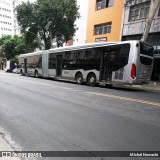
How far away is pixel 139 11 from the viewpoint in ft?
72.5

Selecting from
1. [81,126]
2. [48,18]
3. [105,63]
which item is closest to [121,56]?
[105,63]

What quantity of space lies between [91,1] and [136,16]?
28.2 ft

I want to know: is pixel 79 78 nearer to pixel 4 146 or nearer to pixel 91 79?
pixel 91 79

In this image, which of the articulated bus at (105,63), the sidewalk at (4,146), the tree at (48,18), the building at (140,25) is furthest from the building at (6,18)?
the sidewalk at (4,146)

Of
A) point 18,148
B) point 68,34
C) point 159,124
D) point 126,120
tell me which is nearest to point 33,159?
point 18,148

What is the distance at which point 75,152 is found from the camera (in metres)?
3.77

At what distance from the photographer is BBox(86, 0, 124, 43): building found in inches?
965

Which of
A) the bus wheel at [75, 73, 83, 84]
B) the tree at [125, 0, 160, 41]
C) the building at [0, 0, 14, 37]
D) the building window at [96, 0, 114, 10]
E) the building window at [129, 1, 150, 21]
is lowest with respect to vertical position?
the bus wheel at [75, 73, 83, 84]

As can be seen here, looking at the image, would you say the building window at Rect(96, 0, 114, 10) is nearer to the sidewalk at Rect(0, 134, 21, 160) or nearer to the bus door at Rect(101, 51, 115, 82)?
the bus door at Rect(101, 51, 115, 82)

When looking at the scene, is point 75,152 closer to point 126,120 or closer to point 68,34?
point 126,120

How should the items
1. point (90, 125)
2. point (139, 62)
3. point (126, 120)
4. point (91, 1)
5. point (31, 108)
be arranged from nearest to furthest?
point (90, 125), point (126, 120), point (31, 108), point (139, 62), point (91, 1)

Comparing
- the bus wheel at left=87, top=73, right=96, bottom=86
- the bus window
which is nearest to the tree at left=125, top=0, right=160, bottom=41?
the bus wheel at left=87, top=73, right=96, bottom=86

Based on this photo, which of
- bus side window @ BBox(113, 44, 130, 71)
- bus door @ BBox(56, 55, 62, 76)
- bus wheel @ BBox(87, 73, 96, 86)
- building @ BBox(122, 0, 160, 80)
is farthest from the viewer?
building @ BBox(122, 0, 160, 80)

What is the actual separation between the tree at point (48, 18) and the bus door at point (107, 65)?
17756 millimetres
